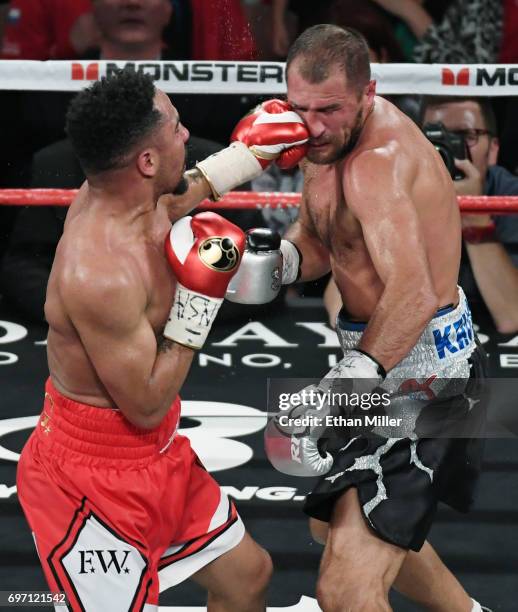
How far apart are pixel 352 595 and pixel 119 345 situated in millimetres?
709

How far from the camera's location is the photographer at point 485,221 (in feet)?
13.4

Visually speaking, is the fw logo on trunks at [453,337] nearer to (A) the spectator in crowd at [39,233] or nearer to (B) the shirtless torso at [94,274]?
(B) the shirtless torso at [94,274]

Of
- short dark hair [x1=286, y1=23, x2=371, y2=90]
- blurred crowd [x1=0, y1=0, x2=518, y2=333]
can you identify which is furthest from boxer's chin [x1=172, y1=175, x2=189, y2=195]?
blurred crowd [x1=0, y1=0, x2=518, y2=333]

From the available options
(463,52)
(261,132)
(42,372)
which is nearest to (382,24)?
(463,52)

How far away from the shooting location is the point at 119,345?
2.06 m

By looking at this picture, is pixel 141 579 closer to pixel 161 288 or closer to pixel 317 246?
pixel 161 288

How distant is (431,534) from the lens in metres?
2.95

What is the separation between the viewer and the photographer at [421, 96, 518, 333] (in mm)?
4078

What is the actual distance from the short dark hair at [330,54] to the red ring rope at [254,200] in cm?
106

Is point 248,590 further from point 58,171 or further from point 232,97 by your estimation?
point 232,97

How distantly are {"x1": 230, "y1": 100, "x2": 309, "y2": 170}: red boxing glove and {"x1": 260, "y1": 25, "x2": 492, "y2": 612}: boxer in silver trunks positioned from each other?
3 centimetres

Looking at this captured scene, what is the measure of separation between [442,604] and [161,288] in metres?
0.98

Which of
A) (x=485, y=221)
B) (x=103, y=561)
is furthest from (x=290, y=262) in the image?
(x=485, y=221)

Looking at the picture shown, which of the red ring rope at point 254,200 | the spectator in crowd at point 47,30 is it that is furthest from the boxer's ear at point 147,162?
the spectator in crowd at point 47,30
